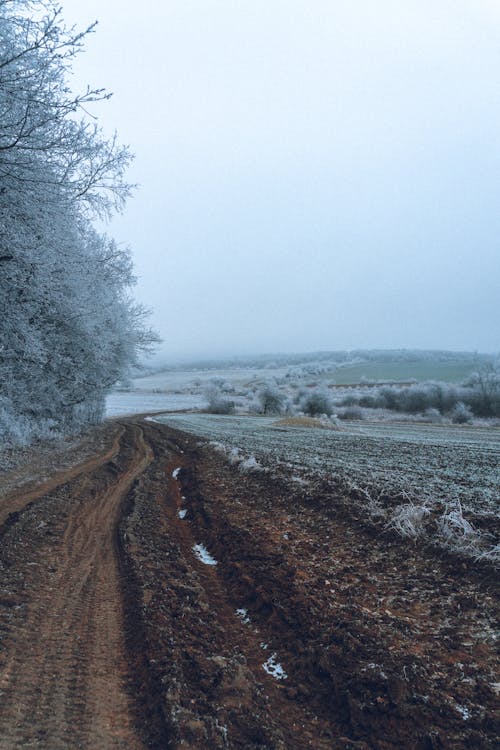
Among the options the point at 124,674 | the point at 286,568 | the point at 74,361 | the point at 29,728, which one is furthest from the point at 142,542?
the point at 74,361

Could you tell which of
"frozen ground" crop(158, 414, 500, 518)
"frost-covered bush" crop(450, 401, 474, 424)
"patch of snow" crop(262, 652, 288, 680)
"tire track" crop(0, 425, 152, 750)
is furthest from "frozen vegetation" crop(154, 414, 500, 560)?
"frost-covered bush" crop(450, 401, 474, 424)

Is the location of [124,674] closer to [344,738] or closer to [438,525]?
[344,738]

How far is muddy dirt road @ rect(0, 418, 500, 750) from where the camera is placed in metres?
3.02

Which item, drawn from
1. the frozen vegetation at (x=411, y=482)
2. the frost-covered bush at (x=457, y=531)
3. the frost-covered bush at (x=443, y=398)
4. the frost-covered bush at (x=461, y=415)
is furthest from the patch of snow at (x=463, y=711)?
the frost-covered bush at (x=443, y=398)

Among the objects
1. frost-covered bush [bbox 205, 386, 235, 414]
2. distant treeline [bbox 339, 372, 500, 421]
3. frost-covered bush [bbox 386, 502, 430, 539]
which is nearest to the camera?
frost-covered bush [bbox 386, 502, 430, 539]

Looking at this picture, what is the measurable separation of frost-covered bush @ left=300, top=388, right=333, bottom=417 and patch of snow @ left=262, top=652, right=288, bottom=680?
43470mm

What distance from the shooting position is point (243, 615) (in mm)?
4801

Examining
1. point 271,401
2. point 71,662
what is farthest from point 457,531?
point 271,401

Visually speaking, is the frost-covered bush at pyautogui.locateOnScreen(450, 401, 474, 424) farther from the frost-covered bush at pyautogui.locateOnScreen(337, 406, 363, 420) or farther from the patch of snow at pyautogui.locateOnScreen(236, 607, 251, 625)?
the patch of snow at pyautogui.locateOnScreen(236, 607, 251, 625)

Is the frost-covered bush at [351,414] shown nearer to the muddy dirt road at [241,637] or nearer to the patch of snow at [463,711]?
the muddy dirt road at [241,637]

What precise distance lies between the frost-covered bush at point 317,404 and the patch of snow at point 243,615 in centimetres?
4258

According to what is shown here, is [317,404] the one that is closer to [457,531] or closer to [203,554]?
[203,554]

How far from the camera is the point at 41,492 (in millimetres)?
9750

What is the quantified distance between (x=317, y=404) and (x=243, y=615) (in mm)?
43607
